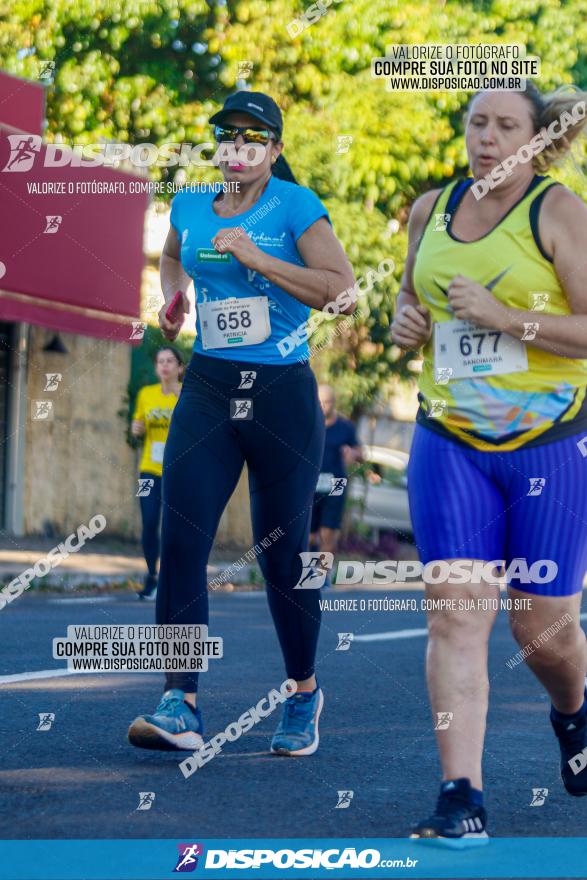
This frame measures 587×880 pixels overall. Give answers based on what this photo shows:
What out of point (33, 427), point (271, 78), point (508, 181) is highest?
point (271, 78)

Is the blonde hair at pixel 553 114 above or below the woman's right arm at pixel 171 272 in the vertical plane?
above

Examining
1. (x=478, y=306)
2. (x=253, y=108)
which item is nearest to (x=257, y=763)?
(x=478, y=306)

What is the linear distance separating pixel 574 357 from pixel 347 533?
56.9ft

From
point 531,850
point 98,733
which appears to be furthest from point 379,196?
point 531,850

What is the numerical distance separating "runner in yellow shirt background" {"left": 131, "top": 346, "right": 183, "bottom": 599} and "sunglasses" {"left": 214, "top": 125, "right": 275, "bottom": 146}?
6357 millimetres

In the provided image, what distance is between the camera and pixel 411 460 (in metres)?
4.33

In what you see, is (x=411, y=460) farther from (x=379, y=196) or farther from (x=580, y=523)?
(x=379, y=196)

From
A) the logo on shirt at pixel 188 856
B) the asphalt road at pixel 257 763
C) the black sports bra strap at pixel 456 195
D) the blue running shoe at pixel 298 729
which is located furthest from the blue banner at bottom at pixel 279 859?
the black sports bra strap at pixel 456 195

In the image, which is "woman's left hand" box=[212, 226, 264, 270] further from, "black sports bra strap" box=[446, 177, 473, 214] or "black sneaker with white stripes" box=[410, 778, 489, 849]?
"black sneaker with white stripes" box=[410, 778, 489, 849]

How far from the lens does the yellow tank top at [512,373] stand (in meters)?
4.14

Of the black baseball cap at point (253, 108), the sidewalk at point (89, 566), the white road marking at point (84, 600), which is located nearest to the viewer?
the black baseball cap at point (253, 108)

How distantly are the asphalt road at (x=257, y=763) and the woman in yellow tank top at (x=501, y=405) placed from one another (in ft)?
1.89

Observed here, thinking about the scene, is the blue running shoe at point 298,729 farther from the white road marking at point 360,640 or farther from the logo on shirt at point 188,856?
the white road marking at point 360,640

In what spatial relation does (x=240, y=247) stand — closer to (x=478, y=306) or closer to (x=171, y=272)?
(x=171, y=272)
